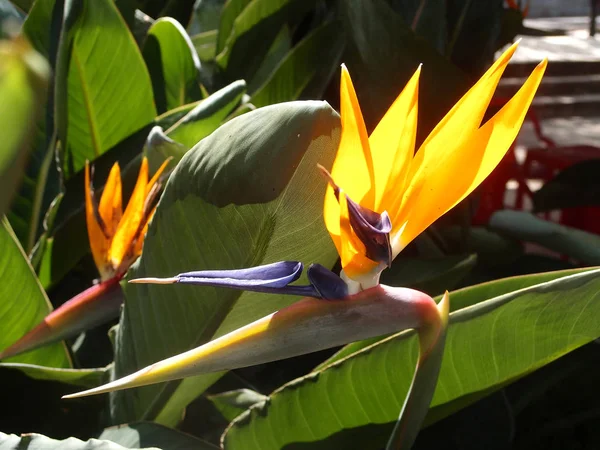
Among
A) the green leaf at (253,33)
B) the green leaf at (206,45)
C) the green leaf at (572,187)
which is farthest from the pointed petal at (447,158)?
the green leaf at (572,187)

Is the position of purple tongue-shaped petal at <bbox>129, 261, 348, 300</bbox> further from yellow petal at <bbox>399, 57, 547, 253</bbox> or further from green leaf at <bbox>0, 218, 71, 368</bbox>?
green leaf at <bbox>0, 218, 71, 368</bbox>

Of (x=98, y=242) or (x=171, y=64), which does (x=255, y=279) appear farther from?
(x=171, y=64)

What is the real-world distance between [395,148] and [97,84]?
48 centimetres

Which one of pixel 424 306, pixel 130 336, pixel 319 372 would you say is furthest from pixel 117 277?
pixel 424 306

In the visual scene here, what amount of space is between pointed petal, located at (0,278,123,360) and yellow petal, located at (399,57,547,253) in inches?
11.5

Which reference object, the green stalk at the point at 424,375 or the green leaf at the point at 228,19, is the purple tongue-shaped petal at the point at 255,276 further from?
the green leaf at the point at 228,19

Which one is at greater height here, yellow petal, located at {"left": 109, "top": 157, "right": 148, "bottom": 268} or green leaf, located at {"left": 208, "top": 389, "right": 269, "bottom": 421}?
yellow petal, located at {"left": 109, "top": 157, "right": 148, "bottom": 268}

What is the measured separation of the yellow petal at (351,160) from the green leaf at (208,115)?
0.28 meters

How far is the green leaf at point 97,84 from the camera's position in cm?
66

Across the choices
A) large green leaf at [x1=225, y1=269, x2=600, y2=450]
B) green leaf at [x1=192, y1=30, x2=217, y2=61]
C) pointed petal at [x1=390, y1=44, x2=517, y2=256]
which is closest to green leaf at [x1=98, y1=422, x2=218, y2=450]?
large green leaf at [x1=225, y1=269, x2=600, y2=450]

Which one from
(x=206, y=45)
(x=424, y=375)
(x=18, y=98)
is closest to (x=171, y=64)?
(x=206, y=45)

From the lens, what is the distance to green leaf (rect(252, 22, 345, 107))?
0.78 metres

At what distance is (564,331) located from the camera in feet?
1.43

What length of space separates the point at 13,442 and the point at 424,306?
0.23 metres
